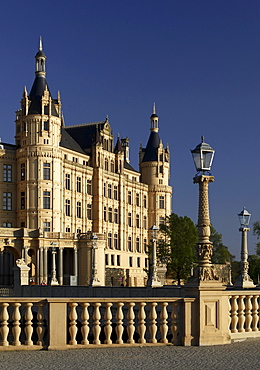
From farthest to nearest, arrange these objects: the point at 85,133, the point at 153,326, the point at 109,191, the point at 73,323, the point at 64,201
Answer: the point at 85,133, the point at 109,191, the point at 64,201, the point at 153,326, the point at 73,323

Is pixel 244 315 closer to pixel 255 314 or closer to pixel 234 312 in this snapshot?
pixel 255 314

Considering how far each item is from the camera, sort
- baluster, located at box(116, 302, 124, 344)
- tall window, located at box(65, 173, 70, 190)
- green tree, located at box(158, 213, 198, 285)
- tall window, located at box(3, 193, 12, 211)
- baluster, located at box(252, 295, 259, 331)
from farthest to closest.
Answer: tall window, located at box(65, 173, 70, 190) → tall window, located at box(3, 193, 12, 211) → green tree, located at box(158, 213, 198, 285) → baluster, located at box(252, 295, 259, 331) → baluster, located at box(116, 302, 124, 344)

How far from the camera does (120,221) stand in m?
89.5

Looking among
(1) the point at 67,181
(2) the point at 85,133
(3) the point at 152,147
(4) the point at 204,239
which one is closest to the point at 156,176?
(3) the point at 152,147

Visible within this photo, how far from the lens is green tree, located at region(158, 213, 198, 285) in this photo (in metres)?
69.2

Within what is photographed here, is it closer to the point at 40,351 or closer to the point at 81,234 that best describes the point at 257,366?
the point at 40,351

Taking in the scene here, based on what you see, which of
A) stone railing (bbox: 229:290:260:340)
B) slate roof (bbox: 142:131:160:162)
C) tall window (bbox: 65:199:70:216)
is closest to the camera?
stone railing (bbox: 229:290:260:340)

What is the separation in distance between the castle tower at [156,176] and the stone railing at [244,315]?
81363 millimetres

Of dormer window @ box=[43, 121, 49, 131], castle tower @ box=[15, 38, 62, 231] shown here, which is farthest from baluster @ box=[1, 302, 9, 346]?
dormer window @ box=[43, 121, 49, 131]

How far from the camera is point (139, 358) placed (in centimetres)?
1204

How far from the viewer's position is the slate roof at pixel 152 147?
3979 inches

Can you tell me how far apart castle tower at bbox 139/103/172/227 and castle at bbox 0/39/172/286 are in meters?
3.48

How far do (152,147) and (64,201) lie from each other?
28.1 m

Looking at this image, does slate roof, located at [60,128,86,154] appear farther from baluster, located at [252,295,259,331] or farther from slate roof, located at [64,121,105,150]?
baluster, located at [252,295,259,331]
